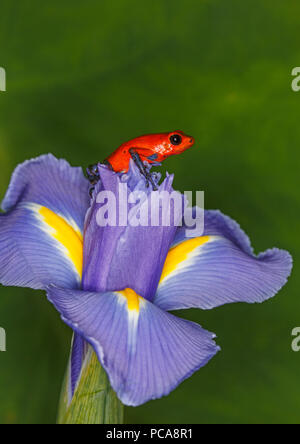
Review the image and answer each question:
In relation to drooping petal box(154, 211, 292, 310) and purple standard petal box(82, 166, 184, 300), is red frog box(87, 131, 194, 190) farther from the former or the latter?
drooping petal box(154, 211, 292, 310)

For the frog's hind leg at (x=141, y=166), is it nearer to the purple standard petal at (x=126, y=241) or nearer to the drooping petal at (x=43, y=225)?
the purple standard petal at (x=126, y=241)

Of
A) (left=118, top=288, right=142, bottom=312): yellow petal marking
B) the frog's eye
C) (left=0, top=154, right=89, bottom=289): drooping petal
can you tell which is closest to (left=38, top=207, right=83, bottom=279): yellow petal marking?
(left=0, top=154, right=89, bottom=289): drooping petal

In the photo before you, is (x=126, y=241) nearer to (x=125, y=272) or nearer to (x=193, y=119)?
(x=125, y=272)

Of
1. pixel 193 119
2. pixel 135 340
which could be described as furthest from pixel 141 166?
pixel 193 119

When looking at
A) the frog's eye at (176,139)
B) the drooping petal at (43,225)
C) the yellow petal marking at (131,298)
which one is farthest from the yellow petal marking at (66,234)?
the frog's eye at (176,139)

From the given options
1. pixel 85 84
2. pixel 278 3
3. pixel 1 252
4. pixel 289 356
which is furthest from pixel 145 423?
pixel 278 3

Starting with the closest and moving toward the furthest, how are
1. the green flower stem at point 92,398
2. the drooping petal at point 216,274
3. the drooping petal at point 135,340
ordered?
1. the drooping petal at point 135,340
2. the green flower stem at point 92,398
3. the drooping petal at point 216,274
